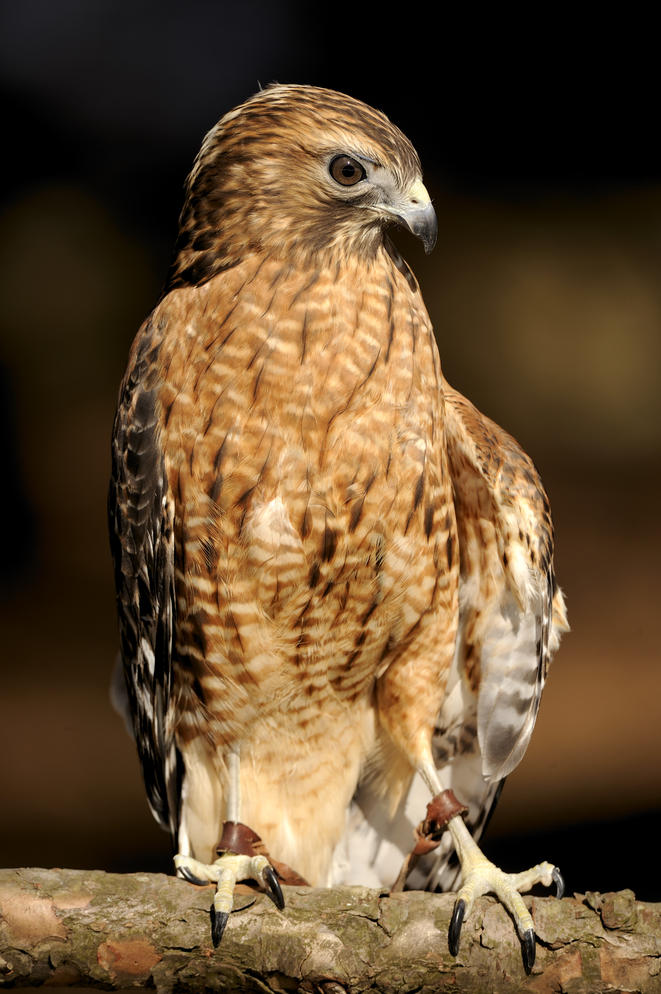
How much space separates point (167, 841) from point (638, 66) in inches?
133

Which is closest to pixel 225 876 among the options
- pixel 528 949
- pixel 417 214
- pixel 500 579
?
pixel 528 949

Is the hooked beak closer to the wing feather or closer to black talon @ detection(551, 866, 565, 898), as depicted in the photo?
the wing feather

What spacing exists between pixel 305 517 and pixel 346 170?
57 cm

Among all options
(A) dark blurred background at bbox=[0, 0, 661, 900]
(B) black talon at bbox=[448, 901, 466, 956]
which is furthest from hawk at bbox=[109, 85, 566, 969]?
(A) dark blurred background at bbox=[0, 0, 661, 900]

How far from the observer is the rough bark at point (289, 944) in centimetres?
171

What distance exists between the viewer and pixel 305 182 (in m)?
1.83

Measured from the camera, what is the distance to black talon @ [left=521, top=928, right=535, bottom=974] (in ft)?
5.73

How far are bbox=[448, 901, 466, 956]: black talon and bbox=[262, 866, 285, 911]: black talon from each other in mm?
273

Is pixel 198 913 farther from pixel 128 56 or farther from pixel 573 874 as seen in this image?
pixel 128 56

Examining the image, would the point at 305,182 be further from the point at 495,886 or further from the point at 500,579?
the point at 495,886

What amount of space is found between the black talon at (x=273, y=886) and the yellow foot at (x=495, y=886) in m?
0.28

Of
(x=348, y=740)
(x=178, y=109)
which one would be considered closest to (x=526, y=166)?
(x=178, y=109)

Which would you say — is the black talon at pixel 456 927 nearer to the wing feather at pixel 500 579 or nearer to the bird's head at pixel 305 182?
the wing feather at pixel 500 579

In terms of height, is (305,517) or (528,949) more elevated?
(305,517)
